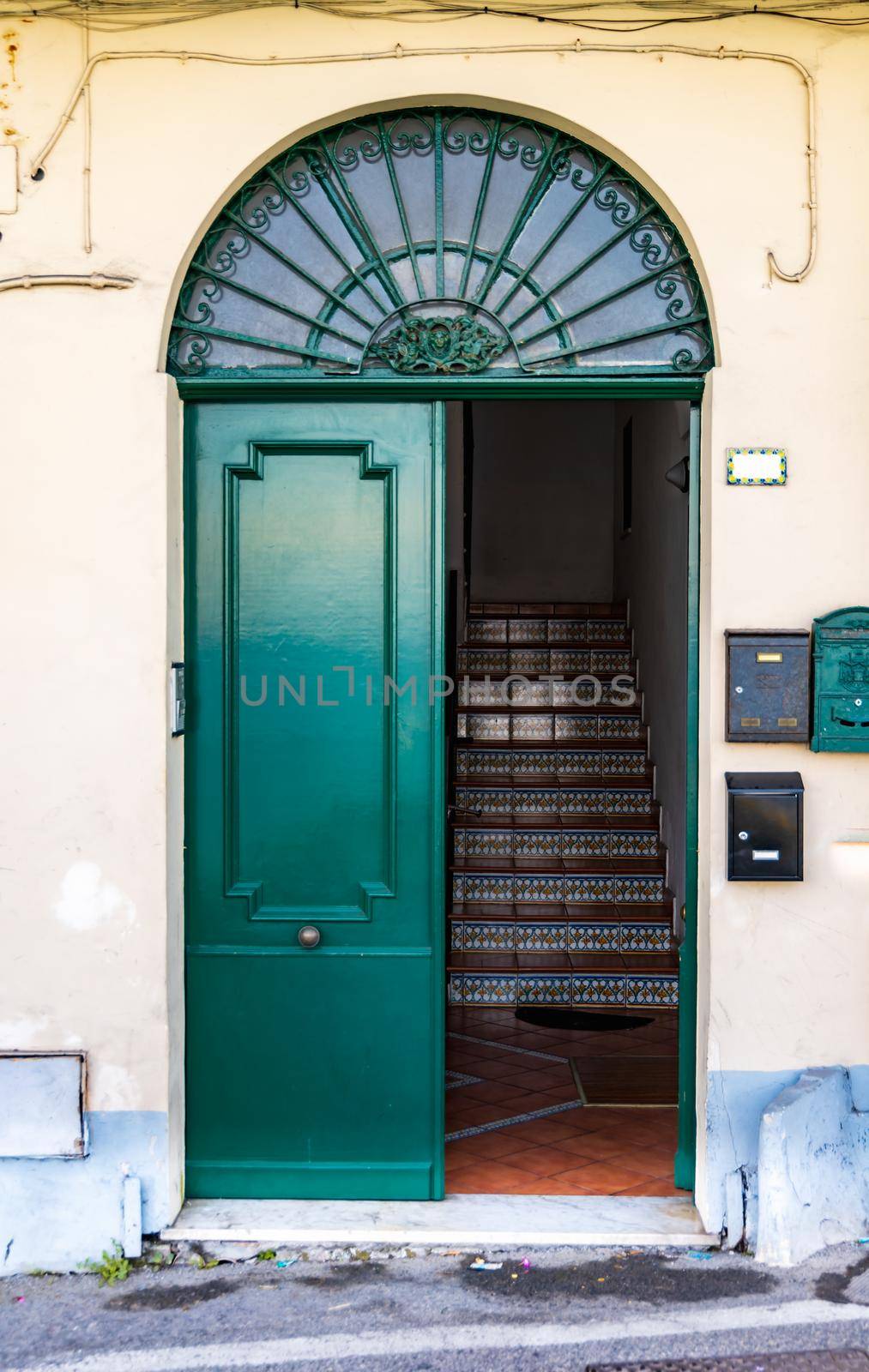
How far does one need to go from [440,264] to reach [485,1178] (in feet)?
10.5

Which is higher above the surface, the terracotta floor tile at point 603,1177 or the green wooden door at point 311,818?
the green wooden door at point 311,818

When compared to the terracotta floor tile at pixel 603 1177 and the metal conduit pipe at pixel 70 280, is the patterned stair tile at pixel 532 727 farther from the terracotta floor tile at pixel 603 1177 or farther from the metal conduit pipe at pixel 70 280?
the metal conduit pipe at pixel 70 280

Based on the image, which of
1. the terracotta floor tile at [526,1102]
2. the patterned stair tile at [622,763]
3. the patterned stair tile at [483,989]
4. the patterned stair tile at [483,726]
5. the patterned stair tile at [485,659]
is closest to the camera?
the terracotta floor tile at [526,1102]

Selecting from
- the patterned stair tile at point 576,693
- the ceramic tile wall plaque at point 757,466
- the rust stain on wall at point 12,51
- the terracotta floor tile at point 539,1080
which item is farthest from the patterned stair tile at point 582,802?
the rust stain on wall at point 12,51

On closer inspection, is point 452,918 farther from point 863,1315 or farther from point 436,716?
point 863,1315

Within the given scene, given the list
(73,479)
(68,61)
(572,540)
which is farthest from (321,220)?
(572,540)

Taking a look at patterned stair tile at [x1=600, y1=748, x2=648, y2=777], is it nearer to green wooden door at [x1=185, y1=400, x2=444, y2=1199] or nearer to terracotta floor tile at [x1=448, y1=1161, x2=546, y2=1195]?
terracotta floor tile at [x1=448, y1=1161, x2=546, y2=1195]

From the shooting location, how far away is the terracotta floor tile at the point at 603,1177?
14.3 ft

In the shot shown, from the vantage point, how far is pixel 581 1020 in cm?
678

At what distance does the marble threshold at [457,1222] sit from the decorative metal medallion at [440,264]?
9.22 ft

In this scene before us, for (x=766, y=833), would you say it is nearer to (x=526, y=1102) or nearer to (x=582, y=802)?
(x=526, y=1102)

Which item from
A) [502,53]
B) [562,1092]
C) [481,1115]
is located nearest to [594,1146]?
[481,1115]

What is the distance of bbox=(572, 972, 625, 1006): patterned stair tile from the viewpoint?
7066 millimetres

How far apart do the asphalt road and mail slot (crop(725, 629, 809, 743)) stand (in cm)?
164
